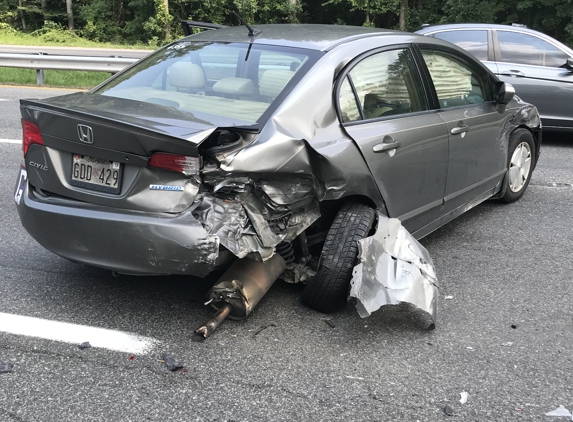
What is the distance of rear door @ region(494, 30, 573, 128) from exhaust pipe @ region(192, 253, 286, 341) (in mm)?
5969

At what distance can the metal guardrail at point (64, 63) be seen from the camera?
13281 millimetres

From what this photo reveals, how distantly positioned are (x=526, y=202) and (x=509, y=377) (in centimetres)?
337

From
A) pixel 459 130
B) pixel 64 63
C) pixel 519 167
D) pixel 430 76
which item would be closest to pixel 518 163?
pixel 519 167

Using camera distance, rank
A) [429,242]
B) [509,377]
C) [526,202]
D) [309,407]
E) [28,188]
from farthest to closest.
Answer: [526,202], [429,242], [28,188], [509,377], [309,407]

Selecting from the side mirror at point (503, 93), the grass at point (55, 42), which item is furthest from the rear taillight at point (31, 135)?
the grass at point (55, 42)

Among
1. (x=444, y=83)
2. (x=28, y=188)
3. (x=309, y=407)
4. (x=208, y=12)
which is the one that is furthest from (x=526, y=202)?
(x=208, y=12)

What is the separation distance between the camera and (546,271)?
13.9ft

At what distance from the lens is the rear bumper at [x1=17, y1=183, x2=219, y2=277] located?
2934 millimetres

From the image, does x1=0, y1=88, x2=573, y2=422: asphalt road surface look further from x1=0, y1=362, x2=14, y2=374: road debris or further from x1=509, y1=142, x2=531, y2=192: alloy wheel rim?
x1=509, y1=142, x2=531, y2=192: alloy wheel rim

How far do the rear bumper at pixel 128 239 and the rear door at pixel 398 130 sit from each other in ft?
3.88

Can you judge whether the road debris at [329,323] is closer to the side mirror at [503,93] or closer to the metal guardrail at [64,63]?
the side mirror at [503,93]

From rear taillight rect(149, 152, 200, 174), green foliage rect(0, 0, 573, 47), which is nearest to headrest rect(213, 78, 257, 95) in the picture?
rear taillight rect(149, 152, 200, 174)

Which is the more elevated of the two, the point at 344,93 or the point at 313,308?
the point at 344,93

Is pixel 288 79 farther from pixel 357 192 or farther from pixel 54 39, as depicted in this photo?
pixel 54 39
